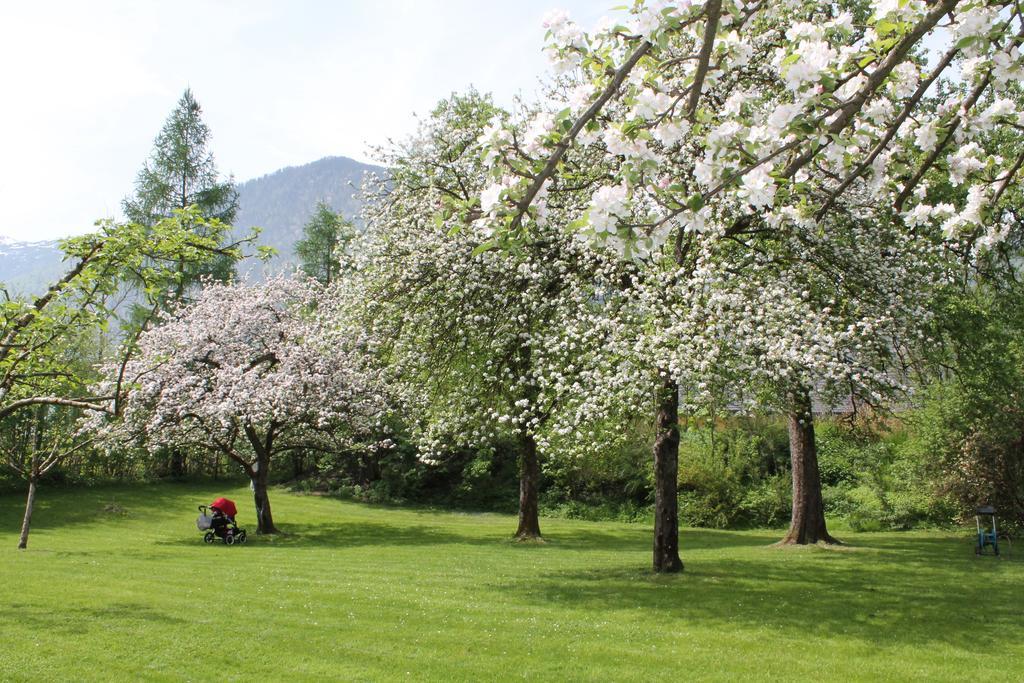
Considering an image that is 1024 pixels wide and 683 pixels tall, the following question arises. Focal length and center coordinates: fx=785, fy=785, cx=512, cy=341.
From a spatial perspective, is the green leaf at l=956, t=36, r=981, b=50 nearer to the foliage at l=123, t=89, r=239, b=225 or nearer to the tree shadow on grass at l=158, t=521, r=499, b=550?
→ the tree shadow on grass at l=158, t=521, r=499, b=550

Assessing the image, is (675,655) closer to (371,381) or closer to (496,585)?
(496,585)

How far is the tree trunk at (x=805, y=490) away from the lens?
64.5ft

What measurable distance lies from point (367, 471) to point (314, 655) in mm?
29527

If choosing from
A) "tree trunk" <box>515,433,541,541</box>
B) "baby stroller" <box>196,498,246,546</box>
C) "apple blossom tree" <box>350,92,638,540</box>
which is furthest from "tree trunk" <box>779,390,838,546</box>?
"baby stroller" <box>196,498,246,546</box>

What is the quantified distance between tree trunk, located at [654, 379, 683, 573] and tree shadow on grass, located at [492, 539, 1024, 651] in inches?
16.8

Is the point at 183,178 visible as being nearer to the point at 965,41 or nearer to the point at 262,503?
the point at 262,503

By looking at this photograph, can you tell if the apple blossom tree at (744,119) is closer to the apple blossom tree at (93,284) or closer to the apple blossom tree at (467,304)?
the apple blossom tree at (93,284)

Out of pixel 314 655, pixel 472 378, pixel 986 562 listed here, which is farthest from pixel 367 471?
pixel 314 655

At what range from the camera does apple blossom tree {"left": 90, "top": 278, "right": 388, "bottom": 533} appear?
21.7 meters

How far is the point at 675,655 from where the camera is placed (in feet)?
30.6

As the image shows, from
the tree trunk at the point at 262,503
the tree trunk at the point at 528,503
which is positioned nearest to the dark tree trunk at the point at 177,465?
the tree trunk at the point at 262,503

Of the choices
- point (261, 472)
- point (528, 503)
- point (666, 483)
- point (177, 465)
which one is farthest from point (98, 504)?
point (666, 483)

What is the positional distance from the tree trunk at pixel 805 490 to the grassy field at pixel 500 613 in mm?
1001

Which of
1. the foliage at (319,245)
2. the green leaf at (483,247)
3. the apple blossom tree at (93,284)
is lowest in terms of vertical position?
the green leaf at (483,247)
